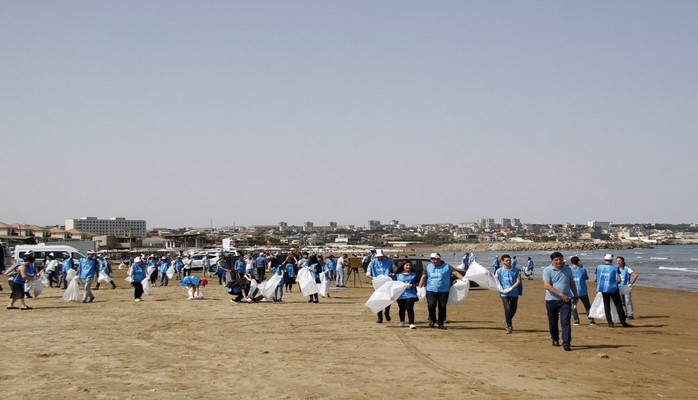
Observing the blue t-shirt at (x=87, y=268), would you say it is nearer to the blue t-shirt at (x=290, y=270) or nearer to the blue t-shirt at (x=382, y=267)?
the blue t-shirt at (x=290, y=270)

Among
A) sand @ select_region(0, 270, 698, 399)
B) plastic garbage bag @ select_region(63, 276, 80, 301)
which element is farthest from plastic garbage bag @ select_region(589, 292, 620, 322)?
plastic garbage bag @ select_region(63, 276, 80, 301)

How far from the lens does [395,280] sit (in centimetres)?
1630

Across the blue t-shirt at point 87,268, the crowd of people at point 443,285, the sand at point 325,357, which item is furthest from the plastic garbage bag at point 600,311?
the blue t-shirt at point 87,268

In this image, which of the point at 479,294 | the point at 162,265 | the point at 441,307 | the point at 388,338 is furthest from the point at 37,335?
the point at 162,265

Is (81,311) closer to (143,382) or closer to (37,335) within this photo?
(37,335)

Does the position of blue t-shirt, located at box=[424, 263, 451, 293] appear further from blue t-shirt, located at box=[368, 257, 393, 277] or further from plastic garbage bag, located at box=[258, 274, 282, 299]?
plastic garbage bag, located at box=[258, 274, 282, 299]

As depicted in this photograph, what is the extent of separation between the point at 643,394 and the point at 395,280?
26.4 ft

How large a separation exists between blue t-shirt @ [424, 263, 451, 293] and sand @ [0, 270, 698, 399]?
88 centimetres

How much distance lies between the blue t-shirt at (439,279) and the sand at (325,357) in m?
0.88

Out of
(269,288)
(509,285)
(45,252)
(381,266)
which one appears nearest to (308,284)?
(269,288)

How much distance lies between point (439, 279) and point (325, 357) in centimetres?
457

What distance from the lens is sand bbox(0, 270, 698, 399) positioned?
884cm

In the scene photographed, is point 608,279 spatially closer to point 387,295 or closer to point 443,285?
point 443,285

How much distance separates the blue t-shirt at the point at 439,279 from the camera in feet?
49.6
